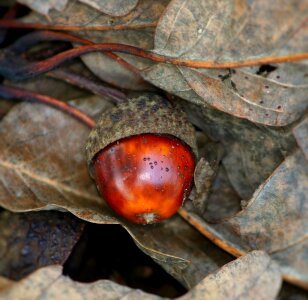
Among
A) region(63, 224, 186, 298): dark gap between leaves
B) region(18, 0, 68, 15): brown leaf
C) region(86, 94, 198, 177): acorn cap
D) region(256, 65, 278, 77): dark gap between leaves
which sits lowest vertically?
region(63, 224, 186, 298): dark gap between leaves

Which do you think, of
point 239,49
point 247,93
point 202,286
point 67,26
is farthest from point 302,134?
point 67,26

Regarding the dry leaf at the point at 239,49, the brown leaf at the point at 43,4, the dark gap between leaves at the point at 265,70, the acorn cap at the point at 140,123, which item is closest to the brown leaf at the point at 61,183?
the acorn cap at the point at 140,123

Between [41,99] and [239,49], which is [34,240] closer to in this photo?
[41,99]

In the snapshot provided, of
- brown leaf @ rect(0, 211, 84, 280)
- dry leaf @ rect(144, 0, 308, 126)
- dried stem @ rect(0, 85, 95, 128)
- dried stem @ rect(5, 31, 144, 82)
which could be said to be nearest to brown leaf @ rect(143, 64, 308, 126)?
dry leaf @ rect(144, 0, 308, 126)

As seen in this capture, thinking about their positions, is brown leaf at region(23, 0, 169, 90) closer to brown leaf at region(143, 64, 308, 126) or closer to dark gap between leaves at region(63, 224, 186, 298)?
brown leaf at region(143, 64, 308, 126)

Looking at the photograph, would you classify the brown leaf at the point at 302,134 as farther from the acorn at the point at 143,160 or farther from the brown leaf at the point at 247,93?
the acorn at the point at 143,160

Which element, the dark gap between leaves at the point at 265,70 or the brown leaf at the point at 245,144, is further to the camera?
the brown leaf at the point at 245,144
